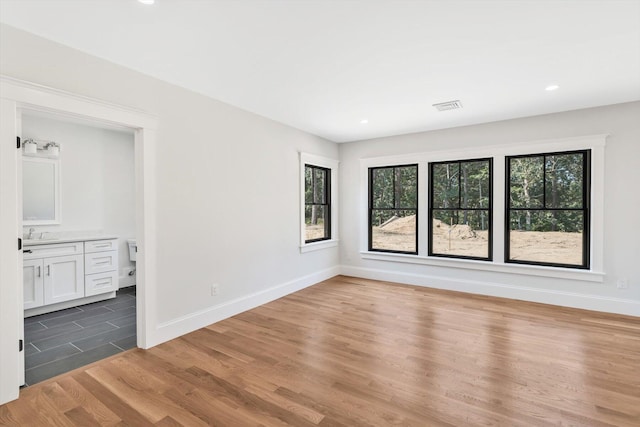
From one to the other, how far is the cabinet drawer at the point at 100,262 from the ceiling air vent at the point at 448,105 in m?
5.00

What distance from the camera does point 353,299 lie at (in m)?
4.62

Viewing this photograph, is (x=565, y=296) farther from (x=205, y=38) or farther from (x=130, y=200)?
(x=130, y=200)

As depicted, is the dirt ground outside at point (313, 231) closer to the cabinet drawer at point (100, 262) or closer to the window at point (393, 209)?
the window at point (393, 209)

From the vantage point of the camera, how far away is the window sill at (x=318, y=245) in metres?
5.27

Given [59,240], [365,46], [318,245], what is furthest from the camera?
[318,245]

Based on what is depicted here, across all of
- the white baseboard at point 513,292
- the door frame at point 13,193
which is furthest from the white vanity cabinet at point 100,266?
the white baseboard at point 513,292

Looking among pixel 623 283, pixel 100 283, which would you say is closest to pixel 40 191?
pixel 100 283

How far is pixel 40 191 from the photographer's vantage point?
438 cm

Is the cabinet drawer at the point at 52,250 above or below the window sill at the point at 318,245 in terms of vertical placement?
above

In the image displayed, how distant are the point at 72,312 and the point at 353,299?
3756 mm

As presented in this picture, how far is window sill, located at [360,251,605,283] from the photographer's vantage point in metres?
4.14

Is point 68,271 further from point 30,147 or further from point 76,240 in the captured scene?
point 30,147

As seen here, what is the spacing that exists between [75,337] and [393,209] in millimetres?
4827

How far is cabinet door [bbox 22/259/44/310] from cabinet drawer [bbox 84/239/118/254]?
21.5 inches
